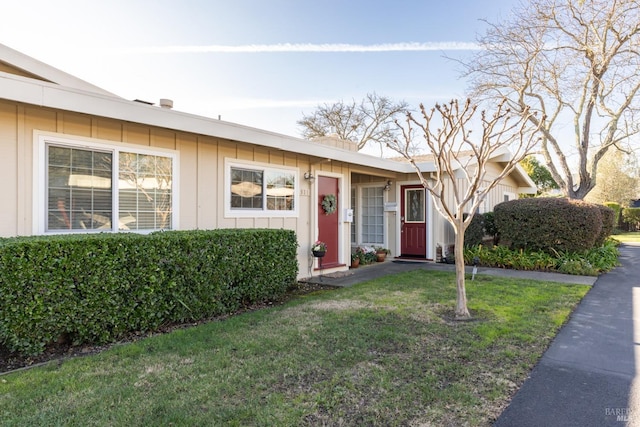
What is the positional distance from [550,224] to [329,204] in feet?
16.8

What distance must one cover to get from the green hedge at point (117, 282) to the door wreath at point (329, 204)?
2826 millimetres

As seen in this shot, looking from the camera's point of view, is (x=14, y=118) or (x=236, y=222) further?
(x=236, y=222)

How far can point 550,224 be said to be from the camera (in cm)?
849

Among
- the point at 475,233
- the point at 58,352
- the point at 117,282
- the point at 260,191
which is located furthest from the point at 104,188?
the point at 475,233

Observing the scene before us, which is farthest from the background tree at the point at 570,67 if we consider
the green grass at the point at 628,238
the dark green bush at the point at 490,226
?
the green grass at the point at 628,238

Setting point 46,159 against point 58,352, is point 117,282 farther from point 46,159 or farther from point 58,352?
point 46,159

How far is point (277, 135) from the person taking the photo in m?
6.28

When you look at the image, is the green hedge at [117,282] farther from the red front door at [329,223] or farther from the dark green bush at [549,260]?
the dark green bush at [549,260]

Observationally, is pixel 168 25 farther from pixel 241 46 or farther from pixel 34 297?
pixel 34 297

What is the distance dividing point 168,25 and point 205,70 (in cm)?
235

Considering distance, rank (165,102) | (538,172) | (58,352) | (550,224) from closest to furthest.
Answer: (58,352) < (165,102) < (550,224) < (538,172)

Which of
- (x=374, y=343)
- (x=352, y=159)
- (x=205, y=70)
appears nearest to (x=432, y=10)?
(x=352, y=159)

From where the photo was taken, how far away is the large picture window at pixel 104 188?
422 centimetres

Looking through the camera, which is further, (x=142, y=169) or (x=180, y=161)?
(x=180, y=161)
